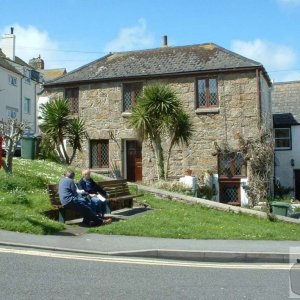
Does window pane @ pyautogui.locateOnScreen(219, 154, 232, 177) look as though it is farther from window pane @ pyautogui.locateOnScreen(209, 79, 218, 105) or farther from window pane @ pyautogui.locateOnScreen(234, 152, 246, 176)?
window pane @ pyautogui.locateOnScreen(209, 79, 218, 105)

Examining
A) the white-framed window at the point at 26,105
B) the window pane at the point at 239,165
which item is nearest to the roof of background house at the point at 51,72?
the white-framed window at the point at 26,105

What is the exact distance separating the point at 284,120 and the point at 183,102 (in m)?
8.81

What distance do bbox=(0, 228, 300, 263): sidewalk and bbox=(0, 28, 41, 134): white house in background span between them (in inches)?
1256

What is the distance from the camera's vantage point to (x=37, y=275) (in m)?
7.10

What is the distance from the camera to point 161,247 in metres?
9.36

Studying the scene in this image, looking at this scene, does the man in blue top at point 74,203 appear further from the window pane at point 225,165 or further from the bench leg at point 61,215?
the window pane at point 225,165

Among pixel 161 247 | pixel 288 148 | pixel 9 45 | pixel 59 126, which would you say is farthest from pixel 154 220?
pixel 9 45

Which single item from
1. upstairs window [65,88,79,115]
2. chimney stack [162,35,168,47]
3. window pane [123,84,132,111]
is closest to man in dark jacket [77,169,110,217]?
window pane [123,84,132,111]

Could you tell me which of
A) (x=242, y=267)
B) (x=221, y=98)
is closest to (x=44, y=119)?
(x=221, y=98)

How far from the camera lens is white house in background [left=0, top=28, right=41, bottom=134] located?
42188mm

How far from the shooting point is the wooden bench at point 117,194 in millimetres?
14452

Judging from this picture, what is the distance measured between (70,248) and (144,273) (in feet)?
6.79

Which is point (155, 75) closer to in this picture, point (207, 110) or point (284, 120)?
point (207, 110)

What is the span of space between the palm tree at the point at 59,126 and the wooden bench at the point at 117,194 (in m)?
8.30
